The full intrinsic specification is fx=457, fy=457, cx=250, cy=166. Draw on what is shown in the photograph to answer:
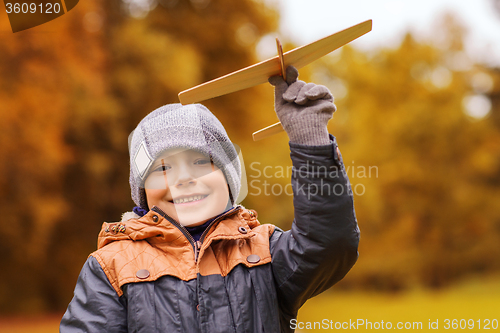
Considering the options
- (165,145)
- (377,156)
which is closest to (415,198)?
(377,156)

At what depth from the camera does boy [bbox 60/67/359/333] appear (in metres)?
1.64

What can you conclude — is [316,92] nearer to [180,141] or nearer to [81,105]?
[180,141]

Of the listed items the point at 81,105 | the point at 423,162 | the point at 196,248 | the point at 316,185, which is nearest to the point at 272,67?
the point at 316,185

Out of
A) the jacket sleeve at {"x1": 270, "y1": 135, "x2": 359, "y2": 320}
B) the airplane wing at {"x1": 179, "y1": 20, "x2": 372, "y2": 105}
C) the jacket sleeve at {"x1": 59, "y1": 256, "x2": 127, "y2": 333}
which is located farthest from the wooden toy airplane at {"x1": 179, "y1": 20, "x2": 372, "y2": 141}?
the jacket sleeve at {"x1": 59, "y1": 256, "x2": 127, "y2": 333}

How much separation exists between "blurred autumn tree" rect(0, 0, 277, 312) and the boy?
5950mm

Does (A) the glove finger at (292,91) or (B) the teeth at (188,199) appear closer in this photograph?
(A) the glove finger at (292,91)

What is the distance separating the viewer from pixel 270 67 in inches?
65.9

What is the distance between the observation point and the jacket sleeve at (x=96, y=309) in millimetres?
1691

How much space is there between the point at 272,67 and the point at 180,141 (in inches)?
21.2

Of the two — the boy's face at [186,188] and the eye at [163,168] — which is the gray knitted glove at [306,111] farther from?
the eye at [163,168]

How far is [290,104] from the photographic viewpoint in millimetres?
1679

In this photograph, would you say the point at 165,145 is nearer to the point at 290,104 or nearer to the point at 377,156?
the point at 290,104

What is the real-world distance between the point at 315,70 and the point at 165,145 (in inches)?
457

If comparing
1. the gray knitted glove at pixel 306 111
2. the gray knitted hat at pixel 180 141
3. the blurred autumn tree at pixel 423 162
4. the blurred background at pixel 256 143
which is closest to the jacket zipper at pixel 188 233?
the gray knitted hat at pixel 180 141
